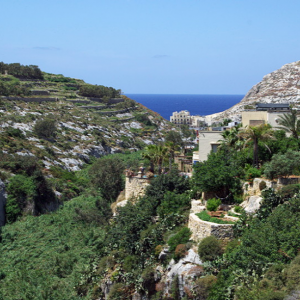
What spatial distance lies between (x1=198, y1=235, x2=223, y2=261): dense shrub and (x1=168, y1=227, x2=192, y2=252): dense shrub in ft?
6.18

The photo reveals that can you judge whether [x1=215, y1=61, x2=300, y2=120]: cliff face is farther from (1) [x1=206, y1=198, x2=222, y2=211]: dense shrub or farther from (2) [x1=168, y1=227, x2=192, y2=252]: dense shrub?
(2) [x1=168, y1=227, x2=192, y2=252]: dense shrub

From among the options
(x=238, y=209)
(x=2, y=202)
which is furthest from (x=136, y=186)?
(x=2, y=202)

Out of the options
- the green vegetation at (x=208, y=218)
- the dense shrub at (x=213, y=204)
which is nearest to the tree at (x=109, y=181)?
the dense shrub at (x=213, y=204)

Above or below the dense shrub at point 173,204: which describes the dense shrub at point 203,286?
below

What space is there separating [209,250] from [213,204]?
4.38 m

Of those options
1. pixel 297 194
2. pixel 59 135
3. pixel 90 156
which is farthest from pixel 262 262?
pixel 59 135

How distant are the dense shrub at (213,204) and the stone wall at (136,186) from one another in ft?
28.2

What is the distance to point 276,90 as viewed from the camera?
115688 mm

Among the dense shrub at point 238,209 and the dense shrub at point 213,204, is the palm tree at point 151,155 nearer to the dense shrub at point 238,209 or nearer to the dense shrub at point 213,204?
the dense shrub at point 213,204

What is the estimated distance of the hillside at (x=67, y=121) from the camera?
69.8 metres

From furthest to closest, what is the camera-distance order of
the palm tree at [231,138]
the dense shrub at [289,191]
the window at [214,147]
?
1. the window at [214,147]
2. the palm tree at [231,138]
3. the dense shrub at [289,191]

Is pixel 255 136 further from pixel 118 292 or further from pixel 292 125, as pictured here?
pixel 118 292

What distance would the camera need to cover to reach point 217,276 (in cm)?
2138

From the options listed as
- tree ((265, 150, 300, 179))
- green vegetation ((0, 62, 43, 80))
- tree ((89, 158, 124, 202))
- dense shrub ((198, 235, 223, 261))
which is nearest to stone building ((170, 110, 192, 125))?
green vegetation ((0, 62, 43, 80))
